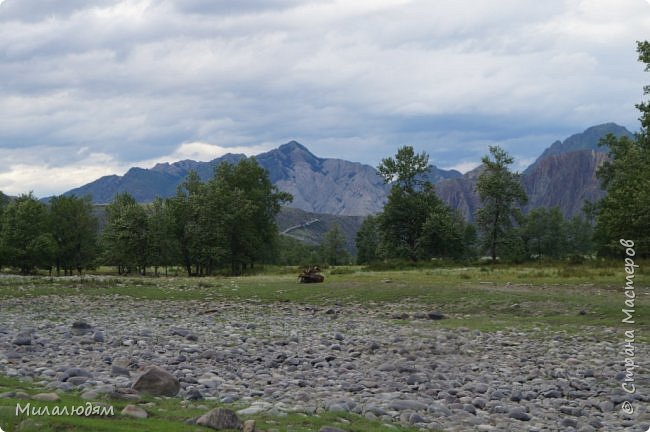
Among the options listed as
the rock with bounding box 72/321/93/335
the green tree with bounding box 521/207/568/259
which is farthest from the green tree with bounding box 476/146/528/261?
the green tree with bounding box 521/207/568/259

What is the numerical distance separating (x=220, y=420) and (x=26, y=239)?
8618 cm

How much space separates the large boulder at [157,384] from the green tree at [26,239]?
7961 centimetres

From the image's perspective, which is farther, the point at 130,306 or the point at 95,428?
the point at 130,306

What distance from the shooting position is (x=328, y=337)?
19.3 m

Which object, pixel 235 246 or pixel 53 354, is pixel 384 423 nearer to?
pixel 53 354

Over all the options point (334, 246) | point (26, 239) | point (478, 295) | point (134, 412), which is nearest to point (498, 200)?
point (478, 295)

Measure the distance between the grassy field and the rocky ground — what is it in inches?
36.1

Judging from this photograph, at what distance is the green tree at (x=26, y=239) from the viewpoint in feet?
265

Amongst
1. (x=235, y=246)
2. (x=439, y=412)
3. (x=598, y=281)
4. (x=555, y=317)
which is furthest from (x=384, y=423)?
(x=235, y=246)

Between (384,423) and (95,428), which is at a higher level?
(95,428)

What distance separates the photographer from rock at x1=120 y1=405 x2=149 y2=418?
848 centimetres

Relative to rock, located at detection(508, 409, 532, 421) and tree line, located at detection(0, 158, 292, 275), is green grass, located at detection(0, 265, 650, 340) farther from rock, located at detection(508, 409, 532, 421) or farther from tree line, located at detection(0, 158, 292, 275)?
tree line, located at detection(0, 158, 292, 275)

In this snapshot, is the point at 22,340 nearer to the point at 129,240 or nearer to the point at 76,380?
the point at 76,380

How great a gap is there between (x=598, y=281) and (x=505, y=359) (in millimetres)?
20840
